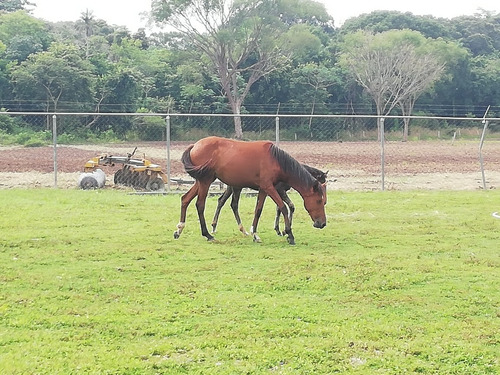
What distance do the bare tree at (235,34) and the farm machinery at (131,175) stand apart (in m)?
31.9

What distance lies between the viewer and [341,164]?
67.0 ft

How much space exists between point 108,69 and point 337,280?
35.3 meters

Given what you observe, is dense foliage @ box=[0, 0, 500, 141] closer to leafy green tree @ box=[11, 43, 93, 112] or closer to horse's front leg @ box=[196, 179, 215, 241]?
leafy green tree @ box=[11, 43, 93, 112]

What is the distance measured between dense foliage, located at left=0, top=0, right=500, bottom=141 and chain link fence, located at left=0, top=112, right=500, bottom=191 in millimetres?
8962

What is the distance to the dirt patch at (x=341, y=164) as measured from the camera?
53.3ft

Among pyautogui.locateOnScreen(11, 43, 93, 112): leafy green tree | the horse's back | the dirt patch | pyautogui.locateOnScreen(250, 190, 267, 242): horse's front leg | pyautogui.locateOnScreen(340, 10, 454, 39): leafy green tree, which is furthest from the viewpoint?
pyautogui.locateOnScreen(340, 10, 454, 39): leafy green tree

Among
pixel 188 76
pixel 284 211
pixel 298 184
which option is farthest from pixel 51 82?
pixel 284 211

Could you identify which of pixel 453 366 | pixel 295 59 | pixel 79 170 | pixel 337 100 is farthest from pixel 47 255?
pixel 295 59

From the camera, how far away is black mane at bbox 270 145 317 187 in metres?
8.72

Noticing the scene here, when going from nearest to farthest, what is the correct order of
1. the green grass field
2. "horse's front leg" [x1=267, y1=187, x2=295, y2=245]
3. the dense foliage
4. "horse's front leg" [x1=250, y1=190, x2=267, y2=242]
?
the green grass field
"horse's front leg" [x1=267, y1=187, x2=295, y2=245]
"horse's front leg" [x1=250, y1=190, x2=267, y2=242]
the dense foliage

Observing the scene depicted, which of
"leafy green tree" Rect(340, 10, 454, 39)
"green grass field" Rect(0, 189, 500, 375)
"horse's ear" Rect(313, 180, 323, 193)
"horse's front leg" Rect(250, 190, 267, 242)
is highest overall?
"leafy green tree" Rect(340, 10, 454, 39)

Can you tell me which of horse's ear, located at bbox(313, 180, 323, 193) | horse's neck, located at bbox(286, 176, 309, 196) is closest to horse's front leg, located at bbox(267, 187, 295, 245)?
horse's neck, located at bbox(286, 176, 309, 196)

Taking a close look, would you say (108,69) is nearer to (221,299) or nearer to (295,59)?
(295,59)

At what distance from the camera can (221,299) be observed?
556cm
